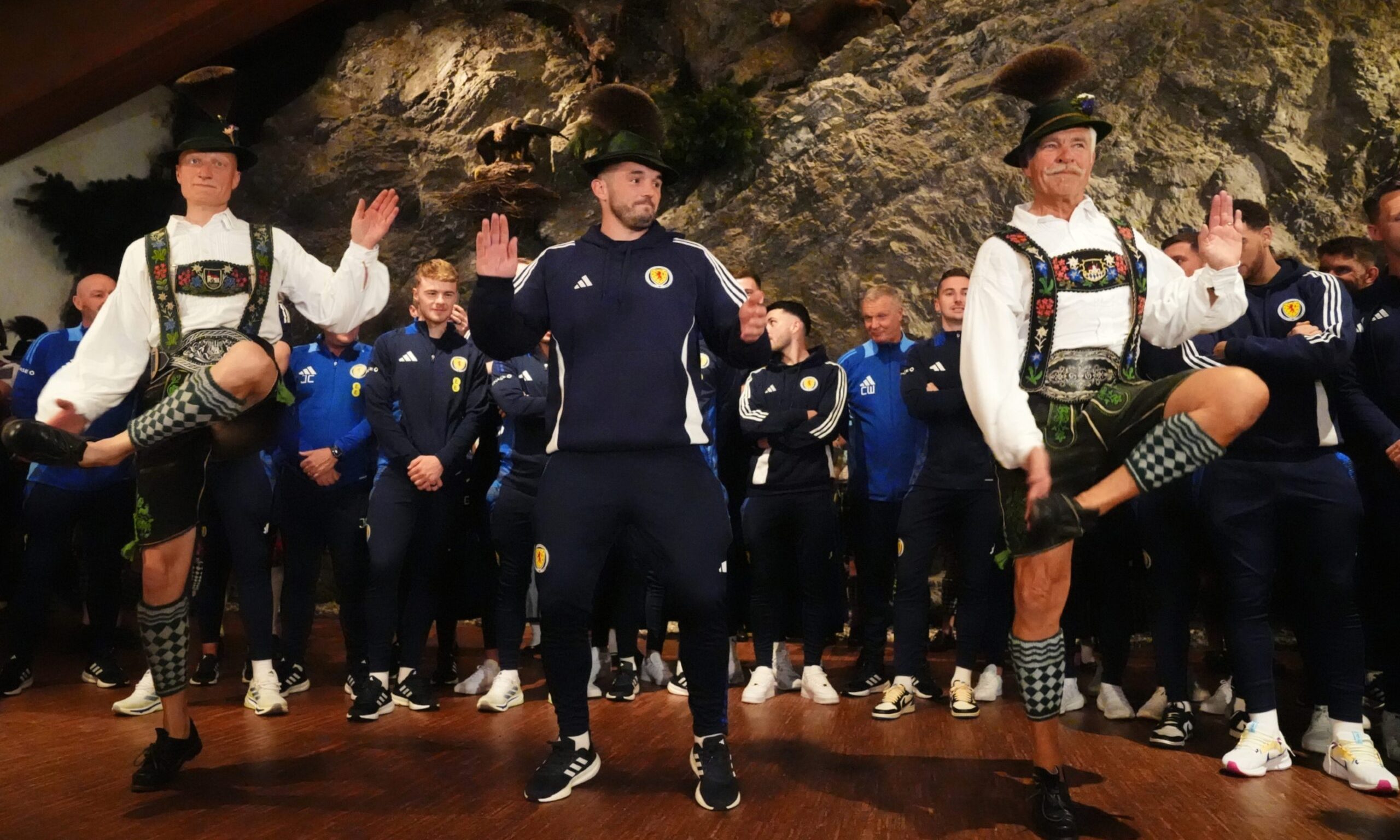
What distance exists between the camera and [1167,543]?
344 cm

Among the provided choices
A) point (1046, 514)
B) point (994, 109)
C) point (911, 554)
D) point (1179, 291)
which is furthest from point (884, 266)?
point (1046, 514)

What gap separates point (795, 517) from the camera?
13.6 ft

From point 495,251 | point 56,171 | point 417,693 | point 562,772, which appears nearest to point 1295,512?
point 562,772

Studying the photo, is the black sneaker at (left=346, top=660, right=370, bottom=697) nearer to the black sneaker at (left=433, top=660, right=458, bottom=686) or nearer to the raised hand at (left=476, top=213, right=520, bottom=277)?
the black sneaker at (left=433, top=660, right=458, bottom=686)

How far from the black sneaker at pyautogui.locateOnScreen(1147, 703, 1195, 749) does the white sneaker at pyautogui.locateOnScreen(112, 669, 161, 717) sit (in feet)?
11.1

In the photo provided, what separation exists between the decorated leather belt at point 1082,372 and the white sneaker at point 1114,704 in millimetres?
1667

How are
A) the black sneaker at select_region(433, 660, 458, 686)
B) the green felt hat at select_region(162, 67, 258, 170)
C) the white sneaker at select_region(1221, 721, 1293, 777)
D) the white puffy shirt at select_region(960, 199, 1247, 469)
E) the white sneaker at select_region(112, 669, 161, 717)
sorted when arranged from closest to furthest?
the white puffy shirt at select_region(960, 199, 1247, 469), the white sneaker at select_region(1221, 721, 1293, 777), the green felt hat at select_region(162, 67, 258, 170), the white sneaker at select_region(112, 669, 161, 717), the black sneaker at select_region(433, 660, 458, 686)

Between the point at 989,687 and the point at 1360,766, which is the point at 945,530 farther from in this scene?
the point at 1360,766

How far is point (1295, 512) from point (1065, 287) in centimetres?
113

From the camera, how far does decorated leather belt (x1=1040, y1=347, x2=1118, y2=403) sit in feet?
8.36

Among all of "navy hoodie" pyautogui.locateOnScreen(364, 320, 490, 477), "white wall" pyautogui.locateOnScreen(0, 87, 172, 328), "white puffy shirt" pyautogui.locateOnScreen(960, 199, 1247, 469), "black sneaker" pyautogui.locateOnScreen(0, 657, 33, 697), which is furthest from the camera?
"white wall" pyautogui.locateOnScreen(0, 87, 172, 328)

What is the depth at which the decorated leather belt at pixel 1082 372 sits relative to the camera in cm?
255

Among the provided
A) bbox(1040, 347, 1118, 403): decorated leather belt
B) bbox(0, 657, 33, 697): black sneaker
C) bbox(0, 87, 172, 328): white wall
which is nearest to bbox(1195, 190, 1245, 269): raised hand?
bbox(1040, 347, 1118, 403): decorated leather belt

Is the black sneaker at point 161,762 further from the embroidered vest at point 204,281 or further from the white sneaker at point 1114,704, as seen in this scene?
the white sneaker at point 1114,704
